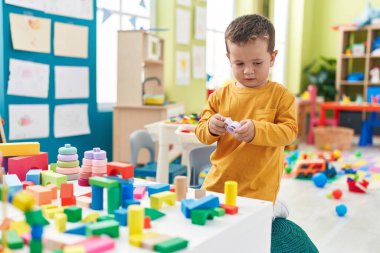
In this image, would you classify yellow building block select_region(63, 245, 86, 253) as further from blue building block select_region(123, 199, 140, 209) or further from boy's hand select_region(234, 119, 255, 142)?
boy's hand select_region(234, 119, 255, 142)

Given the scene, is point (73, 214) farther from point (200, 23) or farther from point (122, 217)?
point (200, 23)

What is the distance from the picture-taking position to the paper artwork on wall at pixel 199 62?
5.04 m

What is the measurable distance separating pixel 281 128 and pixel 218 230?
61 centimetres

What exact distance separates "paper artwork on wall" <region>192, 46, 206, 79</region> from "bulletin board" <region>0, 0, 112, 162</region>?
4.63ft

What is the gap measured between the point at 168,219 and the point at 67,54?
292 cm

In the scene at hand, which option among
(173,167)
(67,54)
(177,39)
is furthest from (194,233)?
(177,39)

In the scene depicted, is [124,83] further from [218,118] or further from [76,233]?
[76,233]

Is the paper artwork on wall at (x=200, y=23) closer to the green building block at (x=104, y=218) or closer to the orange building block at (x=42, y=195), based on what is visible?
the orange building block at (x=42, y=195)

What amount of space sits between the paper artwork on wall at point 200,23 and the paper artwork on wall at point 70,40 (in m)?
1.65

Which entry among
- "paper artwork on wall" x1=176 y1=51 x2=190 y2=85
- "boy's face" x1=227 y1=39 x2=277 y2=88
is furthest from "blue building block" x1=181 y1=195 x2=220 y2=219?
"paper artwork on wall" x1=176 y1=51 x2=190 y2=85

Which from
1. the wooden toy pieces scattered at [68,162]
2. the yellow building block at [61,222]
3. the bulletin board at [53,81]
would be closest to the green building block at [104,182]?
the yellow building block at [61,222]

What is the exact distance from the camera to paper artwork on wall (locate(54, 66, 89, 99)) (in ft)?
11.4

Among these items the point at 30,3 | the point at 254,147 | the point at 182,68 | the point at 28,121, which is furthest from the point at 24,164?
the point at 182,68

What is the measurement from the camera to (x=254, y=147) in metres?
1.42
